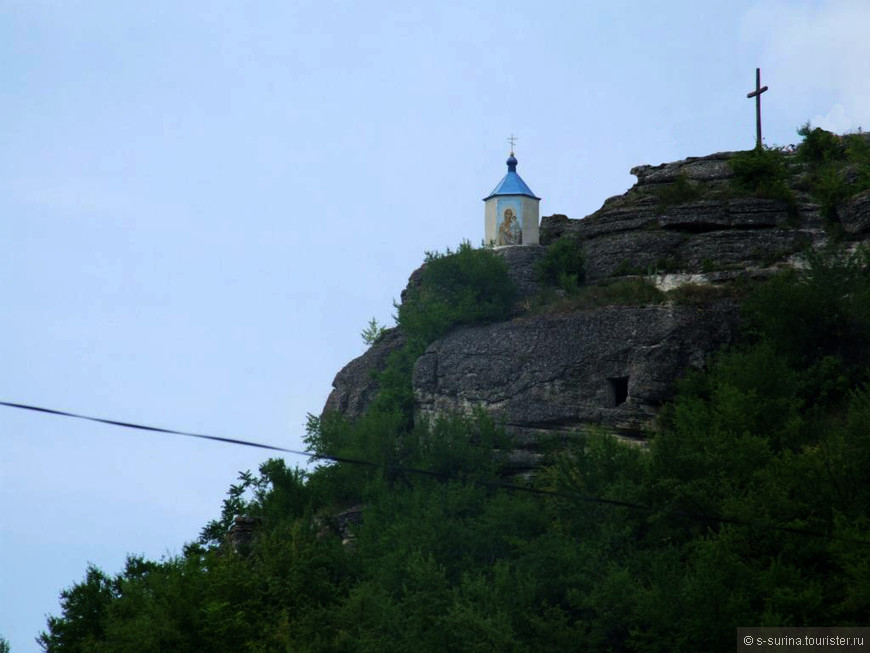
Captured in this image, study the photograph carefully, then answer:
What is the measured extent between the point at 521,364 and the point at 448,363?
9.01 feet

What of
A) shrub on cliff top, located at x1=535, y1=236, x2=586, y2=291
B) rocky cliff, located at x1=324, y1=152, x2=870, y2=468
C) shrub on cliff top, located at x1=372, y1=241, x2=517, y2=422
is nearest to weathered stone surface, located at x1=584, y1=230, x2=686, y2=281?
rocky cliff, located at x1=324, y1=152, x2=870, y2=468

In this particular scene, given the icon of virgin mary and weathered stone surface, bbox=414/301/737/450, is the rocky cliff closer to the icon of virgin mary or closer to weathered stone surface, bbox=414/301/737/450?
weathered stone surface, bbox=414/301/737/450

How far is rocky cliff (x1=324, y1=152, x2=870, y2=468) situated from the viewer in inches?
1801

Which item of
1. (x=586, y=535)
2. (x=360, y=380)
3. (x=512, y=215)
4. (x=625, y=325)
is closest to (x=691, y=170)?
(x=512, y=215)

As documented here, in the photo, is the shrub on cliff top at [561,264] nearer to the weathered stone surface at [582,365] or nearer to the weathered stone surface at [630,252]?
the weathered stone surface at [630,252]

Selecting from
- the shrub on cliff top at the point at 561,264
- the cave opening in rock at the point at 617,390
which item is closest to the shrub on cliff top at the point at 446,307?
the shrub on cliff top at the point at 561,264

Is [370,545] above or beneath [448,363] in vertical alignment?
beneath

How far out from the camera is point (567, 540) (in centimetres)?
3953

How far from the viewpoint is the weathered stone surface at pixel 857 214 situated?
4769 cm

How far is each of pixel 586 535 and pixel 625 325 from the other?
28.9 ft

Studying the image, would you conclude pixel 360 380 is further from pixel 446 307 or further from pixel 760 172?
pixel 760 172

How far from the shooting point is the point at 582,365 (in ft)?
152

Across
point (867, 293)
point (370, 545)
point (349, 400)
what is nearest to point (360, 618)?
point (370, 545)

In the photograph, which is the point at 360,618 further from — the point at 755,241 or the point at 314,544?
the point at 755,241
